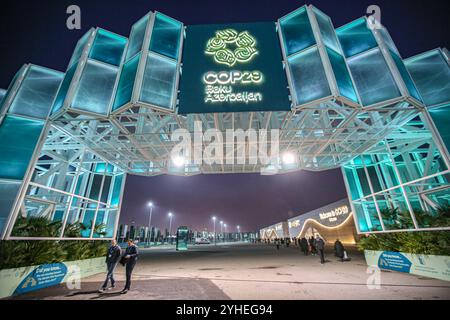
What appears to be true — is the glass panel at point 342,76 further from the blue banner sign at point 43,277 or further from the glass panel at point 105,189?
the glass panel at point 105,189

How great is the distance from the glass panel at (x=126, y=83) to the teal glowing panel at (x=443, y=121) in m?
13.5

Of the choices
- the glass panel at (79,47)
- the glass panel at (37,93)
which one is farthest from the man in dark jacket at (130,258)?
the glass panel at (79,47)

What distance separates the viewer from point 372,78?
9359mm

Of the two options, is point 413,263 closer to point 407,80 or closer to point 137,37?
point 407,80

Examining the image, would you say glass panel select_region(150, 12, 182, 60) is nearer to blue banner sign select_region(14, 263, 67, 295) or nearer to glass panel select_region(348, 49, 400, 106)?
glass panel select_region(348, 49, 400, 106)

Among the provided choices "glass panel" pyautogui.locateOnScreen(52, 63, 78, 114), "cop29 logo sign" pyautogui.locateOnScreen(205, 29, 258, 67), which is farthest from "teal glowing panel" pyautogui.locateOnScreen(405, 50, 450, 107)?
"glass panel" pyautogui.locateOnScreen(52, 63, 78, 114)

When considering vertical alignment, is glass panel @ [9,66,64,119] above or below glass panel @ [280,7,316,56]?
below

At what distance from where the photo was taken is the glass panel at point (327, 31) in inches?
396

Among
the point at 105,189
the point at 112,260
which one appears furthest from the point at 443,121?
the point at 105,189

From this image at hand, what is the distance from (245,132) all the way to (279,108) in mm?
2440

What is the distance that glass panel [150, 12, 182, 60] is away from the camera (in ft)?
33.7

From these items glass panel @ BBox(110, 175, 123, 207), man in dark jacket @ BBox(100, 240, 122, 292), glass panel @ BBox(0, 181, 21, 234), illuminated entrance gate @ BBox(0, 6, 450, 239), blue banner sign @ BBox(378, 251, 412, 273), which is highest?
illuminated entrance gate @ BBox(0, 6, 450, 239)

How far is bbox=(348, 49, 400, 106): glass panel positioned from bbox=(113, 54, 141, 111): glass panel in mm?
10550
